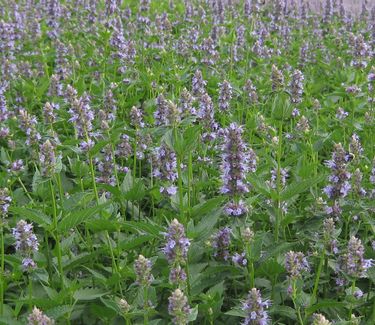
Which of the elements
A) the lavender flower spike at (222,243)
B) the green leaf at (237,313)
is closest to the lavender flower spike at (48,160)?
the lavender flower spike at (222,243)

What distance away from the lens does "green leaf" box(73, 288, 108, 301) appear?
10.8 feet

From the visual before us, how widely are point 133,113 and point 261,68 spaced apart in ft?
12.1

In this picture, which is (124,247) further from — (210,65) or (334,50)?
(334,50)

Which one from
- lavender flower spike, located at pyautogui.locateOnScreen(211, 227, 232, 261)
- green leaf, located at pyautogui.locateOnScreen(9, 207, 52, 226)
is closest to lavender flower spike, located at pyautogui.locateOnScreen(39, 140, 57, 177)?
green leaf, located at pyautogui.locateOnScreen(9, 207, 52, 226)

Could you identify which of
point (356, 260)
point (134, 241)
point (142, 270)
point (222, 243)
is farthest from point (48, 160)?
point (356, 260)

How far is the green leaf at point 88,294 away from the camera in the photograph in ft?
10.8

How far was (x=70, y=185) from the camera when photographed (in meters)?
4.95

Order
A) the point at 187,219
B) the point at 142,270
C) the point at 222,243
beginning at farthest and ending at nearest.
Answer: the point at 187,219
the point at 222,243
the point at 142,270

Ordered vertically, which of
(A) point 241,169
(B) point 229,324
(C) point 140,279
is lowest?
(B) point 229,324

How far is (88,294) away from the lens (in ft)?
11.0

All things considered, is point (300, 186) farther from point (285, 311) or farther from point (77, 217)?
point (77, 217)

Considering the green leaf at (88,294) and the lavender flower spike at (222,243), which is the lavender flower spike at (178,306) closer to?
the green leaf at (88,294)

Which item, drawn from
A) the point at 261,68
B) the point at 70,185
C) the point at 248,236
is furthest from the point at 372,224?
the point at 261,68

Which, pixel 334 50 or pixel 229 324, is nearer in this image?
pixel 229 324
